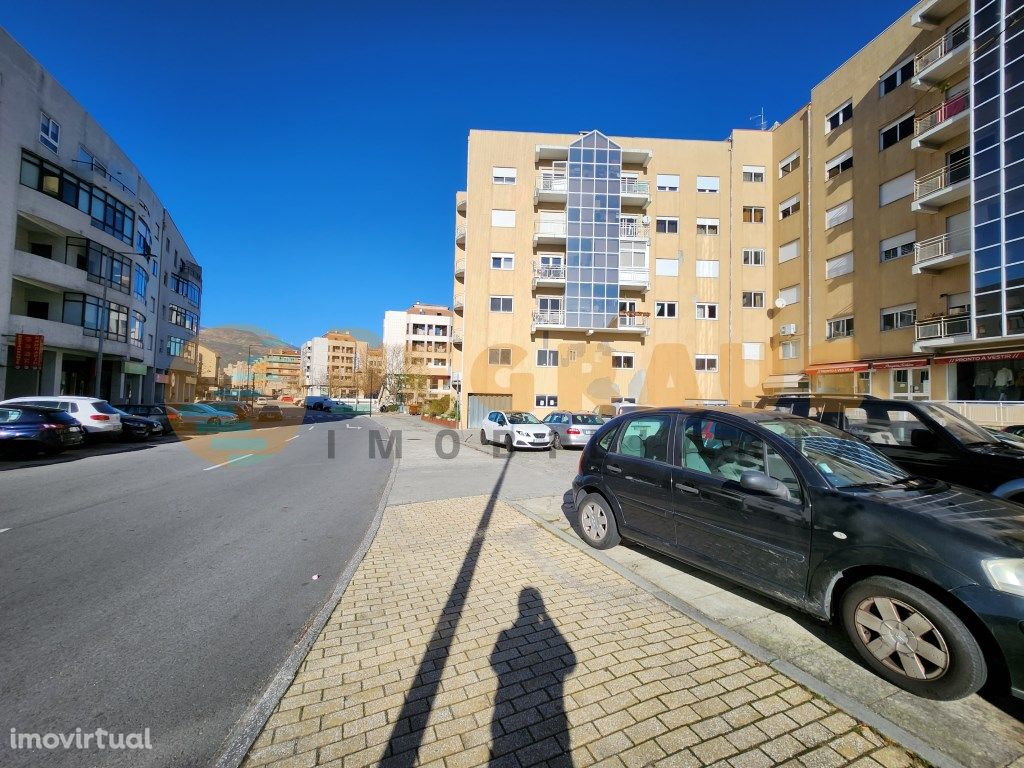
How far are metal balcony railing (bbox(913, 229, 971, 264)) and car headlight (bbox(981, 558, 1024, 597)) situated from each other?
23881 mm

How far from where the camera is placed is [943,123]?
19.3m

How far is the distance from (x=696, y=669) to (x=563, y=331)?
96.3ft

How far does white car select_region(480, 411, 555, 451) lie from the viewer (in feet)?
53.4

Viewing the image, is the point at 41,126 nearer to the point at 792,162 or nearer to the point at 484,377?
the point at 484,377

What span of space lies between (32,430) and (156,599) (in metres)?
12.8

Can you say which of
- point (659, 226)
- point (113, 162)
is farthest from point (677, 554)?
point (113, 162)

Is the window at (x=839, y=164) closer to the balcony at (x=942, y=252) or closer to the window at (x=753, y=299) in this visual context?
the balcony at (x=942, y=252)

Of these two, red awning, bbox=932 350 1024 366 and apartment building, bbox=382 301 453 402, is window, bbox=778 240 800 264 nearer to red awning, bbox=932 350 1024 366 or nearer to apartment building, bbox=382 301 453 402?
red awning, bbox=932 350 1024 366

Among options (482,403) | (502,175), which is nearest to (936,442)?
(482,403)

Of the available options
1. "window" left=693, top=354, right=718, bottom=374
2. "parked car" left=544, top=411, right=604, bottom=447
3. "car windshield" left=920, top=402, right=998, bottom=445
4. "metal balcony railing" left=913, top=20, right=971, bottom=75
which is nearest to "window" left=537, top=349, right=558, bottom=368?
"window" left=693, top=354, right=718, bottom=374

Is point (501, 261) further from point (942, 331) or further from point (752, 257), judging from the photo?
point (942, 331)

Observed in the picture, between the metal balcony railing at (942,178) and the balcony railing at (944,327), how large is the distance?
555 centimetres

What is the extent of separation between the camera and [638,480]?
4641mm

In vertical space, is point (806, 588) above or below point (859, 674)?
above
